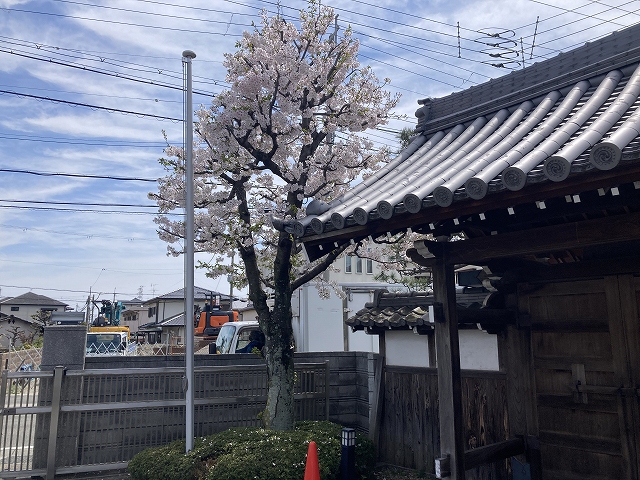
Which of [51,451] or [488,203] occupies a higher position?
[488,203]

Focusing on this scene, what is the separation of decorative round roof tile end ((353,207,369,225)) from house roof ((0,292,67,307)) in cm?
6685

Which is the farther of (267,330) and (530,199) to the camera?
(267,330)

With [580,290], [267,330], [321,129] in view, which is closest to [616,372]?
[580,290]

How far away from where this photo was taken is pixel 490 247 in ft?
15.9

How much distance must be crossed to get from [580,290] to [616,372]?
93cm

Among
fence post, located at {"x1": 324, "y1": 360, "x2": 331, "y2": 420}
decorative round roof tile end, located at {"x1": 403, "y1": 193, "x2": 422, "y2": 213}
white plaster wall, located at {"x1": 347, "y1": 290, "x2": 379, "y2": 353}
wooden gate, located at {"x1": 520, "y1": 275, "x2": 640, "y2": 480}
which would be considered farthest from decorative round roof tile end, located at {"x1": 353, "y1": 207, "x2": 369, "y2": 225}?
white plaster wall, located at {"x1": 347, "y1": 290, "x2": 379, "y2": 353}

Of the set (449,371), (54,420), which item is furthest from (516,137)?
(54,420)

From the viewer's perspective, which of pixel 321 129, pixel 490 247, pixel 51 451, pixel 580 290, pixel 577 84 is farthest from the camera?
pixel 321 129

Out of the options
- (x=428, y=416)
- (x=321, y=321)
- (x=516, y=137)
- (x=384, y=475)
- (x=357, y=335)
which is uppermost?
(x=516, y=137)

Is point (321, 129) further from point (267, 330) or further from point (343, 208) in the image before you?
point (343, 208)

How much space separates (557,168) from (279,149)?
6.29 m

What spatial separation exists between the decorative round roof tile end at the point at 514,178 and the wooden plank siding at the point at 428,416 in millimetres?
4346

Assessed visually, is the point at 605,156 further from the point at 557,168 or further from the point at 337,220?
the point at 337,220

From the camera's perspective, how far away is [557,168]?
10.9ft
